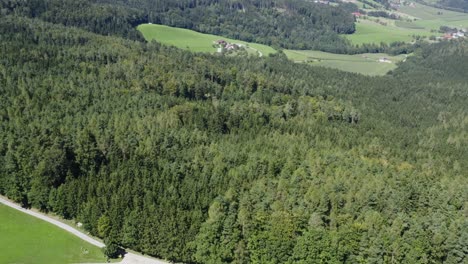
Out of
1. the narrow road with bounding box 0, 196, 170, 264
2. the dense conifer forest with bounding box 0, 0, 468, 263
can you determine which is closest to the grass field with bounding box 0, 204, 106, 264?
the narrow road with bounding box 0, 196, 170, 264

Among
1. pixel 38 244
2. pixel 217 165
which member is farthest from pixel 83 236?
pixel 217 165

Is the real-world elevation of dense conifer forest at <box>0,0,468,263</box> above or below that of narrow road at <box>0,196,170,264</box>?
above

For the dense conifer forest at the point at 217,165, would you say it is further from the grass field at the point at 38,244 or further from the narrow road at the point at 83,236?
the grass field at the point at 38,244

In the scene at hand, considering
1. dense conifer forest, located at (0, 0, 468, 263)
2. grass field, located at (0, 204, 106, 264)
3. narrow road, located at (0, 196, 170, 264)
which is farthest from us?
narrow road, located at (0, 196, 170, 264)

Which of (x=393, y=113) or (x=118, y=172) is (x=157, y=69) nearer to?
(x=118, y=172)

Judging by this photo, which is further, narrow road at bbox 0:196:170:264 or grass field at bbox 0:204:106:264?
narrow road at bbox 0:196:170:264

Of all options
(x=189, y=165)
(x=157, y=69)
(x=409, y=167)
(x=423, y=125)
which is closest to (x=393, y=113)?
(x=423, y=125)

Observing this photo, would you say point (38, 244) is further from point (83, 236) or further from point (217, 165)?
point (217, 165)

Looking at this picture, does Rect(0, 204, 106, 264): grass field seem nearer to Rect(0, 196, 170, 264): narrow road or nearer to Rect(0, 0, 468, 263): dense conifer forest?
Rect(0, 196, 170, 264): narrow road
